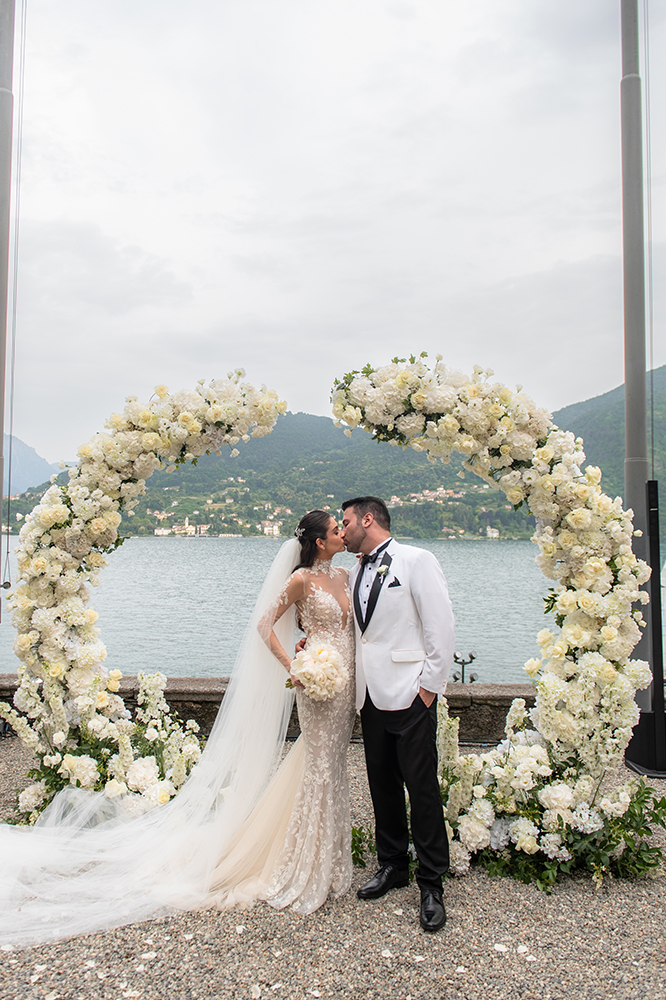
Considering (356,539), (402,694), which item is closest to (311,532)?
(356,539)

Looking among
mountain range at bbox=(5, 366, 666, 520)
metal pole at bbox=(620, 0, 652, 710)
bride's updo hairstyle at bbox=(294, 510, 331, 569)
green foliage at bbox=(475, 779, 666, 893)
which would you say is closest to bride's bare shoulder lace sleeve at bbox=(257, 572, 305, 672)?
bride's updo hairstyle at bbox=(294, 510, 331, 569)

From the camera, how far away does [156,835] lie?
4199 mm

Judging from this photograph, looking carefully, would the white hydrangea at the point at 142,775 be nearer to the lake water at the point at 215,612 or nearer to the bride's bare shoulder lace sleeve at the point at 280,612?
the bride's bare shoulder lace sleeve at the point at 280,612

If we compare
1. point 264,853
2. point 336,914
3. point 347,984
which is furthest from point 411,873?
point 347,984

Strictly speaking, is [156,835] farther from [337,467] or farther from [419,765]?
[337,467]

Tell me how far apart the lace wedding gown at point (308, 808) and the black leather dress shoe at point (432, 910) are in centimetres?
45

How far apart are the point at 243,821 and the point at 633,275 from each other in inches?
226

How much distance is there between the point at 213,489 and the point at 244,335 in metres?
54.2

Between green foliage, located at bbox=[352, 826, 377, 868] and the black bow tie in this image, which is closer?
the black bow tie

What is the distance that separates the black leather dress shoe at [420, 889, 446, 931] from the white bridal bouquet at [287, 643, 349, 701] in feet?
3.65

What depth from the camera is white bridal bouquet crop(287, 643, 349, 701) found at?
12.3 feet

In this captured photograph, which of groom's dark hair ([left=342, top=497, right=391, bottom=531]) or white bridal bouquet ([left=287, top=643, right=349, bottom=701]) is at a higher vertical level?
groom's dark hair ([left=342, top=497, right=391, bottom=531])

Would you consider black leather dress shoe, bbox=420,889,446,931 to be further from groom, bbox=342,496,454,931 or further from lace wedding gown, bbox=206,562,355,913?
lace wedding gown, bbox=206,562,355,913

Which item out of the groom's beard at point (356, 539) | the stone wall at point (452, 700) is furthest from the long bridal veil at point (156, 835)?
the stone wall at point (452, 700)
